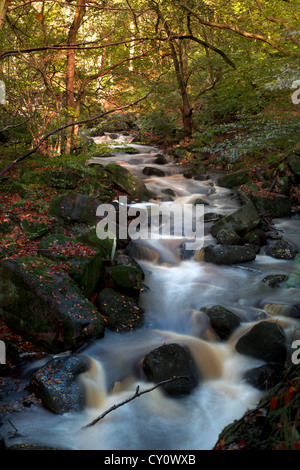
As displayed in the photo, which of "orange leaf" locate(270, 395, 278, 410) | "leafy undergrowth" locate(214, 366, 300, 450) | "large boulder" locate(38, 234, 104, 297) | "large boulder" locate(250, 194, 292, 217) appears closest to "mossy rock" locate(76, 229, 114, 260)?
"large boulder" locate(38, 234, 104, 297)

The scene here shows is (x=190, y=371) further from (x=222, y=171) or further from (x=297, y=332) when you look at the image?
(x=222, y=171)

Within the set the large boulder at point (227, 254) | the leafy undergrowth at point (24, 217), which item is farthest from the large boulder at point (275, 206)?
the leafy undergrowth at point (24, 217)

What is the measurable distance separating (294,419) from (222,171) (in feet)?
44.5

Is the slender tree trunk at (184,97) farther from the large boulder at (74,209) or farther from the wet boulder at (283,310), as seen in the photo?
the wet boulder at (283,310)

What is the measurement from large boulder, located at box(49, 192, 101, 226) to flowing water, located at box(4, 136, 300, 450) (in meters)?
1.34

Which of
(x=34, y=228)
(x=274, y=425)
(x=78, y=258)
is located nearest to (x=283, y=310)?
(x=78, y=258)

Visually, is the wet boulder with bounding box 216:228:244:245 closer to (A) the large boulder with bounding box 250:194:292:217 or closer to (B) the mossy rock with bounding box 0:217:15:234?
(A) the large boulder with bounding box 250:194:292:217

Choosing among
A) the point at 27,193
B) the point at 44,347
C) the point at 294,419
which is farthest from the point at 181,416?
the point at 27,193

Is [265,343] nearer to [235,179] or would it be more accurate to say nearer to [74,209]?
[74,209]

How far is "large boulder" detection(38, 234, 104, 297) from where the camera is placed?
5797 mm

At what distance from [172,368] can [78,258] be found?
270cm

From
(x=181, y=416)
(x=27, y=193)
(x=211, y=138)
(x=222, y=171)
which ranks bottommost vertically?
(x=181, y=416)

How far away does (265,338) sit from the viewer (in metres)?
4.86

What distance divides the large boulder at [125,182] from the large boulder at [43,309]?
6.09 metres
